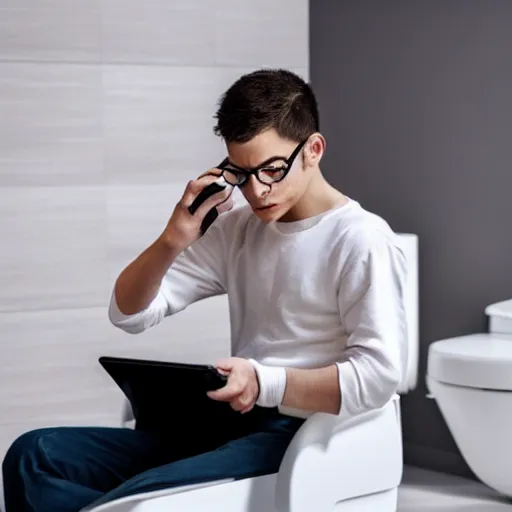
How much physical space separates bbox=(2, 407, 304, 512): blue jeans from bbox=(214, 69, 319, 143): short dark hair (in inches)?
18.8

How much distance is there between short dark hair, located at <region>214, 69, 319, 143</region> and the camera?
172 centimetres

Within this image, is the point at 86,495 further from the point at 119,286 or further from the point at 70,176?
the point at 70,176

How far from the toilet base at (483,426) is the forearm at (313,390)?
104 cm

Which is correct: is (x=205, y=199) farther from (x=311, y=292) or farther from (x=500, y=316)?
(x=500, y=316)

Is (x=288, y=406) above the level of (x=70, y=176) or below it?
below

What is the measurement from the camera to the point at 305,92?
1.81m

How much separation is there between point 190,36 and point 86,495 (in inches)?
68.0

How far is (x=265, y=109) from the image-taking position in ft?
5.66

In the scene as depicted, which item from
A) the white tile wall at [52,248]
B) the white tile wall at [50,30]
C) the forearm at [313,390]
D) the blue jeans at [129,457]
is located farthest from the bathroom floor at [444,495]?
the white tile wall at [50,30]

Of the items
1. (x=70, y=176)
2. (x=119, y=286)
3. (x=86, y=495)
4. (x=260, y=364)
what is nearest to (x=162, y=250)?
(x=119, y=286)

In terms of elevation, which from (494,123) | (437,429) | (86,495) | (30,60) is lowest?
(437,429)

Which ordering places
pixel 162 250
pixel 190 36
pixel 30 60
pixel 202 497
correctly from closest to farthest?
1. pixel 202 497
2. pixel 162 250
3. pixel 30 60
4. pixel 190 36

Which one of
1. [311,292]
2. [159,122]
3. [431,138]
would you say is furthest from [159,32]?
[311,292]

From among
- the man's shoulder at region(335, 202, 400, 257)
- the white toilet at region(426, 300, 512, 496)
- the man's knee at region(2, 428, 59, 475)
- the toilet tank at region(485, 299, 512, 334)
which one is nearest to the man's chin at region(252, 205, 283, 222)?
the man's shoulder at region(335, 202, 400, 257)
